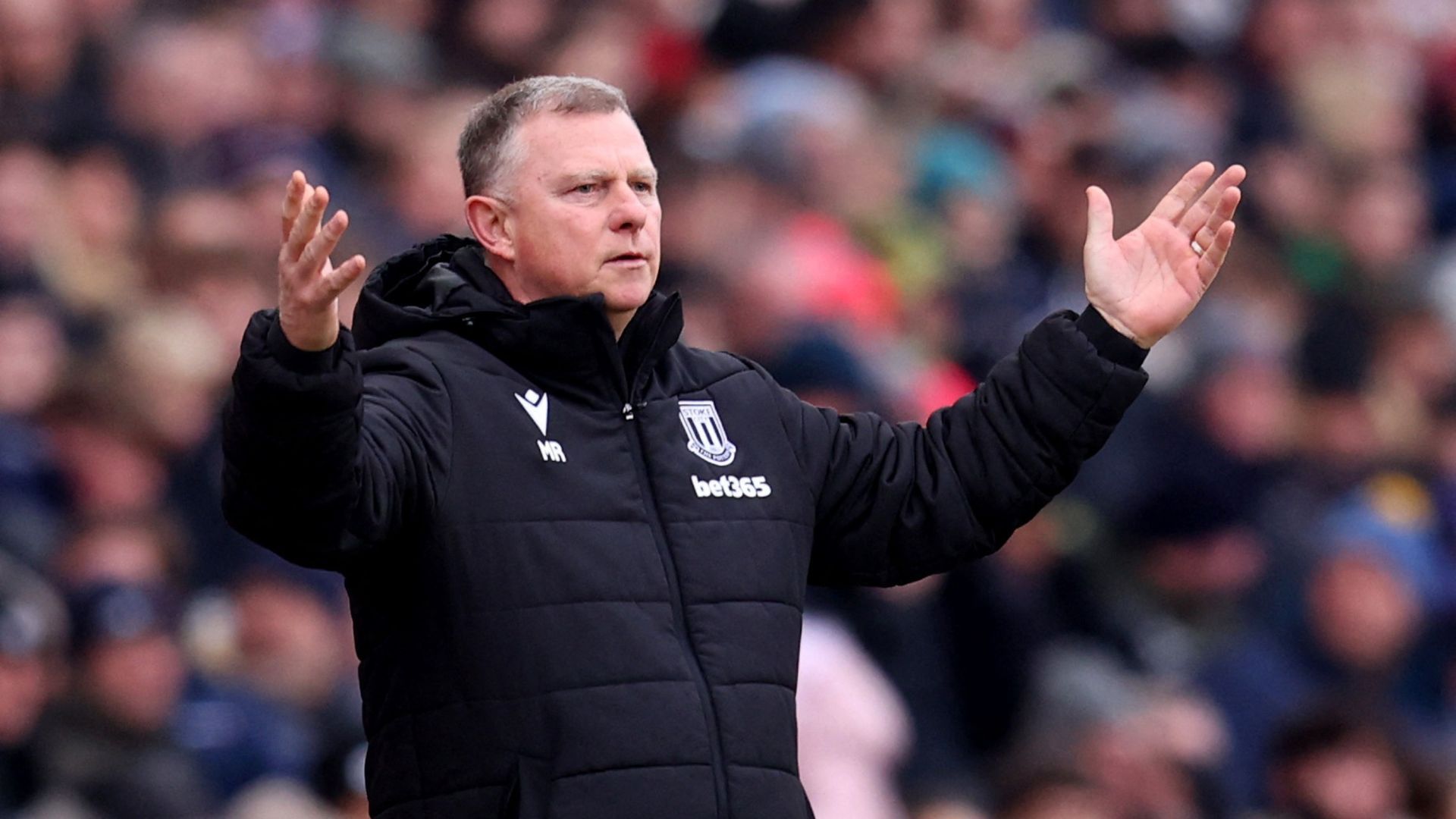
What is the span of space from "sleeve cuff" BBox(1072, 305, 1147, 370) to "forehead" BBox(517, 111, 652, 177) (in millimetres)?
700

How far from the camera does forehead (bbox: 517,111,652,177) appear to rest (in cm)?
364

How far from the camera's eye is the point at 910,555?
3.80 metres

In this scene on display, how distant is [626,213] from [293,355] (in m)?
0.67

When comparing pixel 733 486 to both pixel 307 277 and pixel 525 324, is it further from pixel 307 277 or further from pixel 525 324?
pixel 307 277

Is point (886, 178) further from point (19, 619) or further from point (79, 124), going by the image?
point (19, 619)

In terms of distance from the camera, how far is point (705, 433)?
3648 millimetres

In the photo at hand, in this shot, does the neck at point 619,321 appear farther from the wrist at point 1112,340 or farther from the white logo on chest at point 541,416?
the wrist at point 1112,340

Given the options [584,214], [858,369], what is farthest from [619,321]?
[858,369]

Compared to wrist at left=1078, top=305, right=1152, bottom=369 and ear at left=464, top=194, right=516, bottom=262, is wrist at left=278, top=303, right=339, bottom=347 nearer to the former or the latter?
ear at left=464, top=194, right=516, bottom=262

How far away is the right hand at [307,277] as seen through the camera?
3086 millimetres

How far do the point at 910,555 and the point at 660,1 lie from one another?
17.5ft

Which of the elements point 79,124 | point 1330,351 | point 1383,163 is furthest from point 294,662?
point 1383,163

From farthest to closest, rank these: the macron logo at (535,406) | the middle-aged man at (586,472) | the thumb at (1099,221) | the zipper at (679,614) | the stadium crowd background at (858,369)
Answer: the stadium crowd background at (858,369), the thumb at (1099,221), the macron logo at (535,406), the zipper at (679,614), the middle-aged man at (586,472)

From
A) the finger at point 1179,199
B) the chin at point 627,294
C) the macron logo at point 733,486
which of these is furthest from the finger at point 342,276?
the finger at point 1179,199
